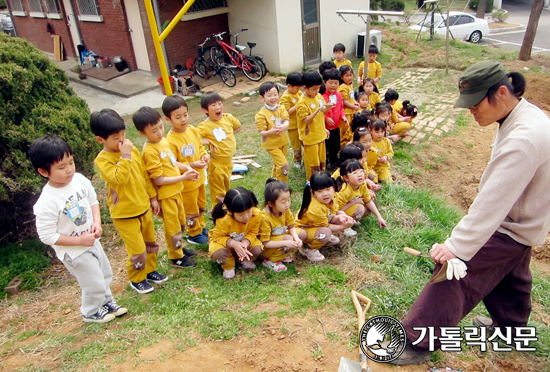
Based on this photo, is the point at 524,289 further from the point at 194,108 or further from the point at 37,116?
the point at 194,108

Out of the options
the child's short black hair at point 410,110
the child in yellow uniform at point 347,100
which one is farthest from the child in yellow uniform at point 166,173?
the child's short black hair at point 410,110

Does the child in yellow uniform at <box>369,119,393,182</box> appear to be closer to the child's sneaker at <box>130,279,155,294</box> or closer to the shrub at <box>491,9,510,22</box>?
the child's sneaker at <box>130,279,155,294</box>

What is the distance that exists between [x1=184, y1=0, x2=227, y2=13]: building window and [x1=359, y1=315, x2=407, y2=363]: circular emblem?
10.5 meters

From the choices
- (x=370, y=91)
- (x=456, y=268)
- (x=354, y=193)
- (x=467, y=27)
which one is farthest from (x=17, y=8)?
(x=456, y=268)

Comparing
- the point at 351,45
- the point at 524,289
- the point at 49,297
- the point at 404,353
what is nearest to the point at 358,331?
the point at 404,353

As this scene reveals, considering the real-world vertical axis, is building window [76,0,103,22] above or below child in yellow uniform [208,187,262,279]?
above

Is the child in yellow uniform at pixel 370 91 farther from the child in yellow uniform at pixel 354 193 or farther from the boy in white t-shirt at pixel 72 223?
the boy in white t-shirt at pixel 72 223

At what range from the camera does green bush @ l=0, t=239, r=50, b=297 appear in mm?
3914

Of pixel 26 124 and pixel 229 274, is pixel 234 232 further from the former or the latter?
pixel 26 124

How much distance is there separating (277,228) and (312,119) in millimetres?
A: 1853

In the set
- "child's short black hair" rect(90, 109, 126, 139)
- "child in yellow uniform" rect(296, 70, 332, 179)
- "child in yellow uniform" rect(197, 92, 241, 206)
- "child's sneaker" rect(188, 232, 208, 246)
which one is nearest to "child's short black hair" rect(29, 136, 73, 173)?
"child's short black hair" rect(90, 109, 126, 139)

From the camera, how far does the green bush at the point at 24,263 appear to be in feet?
12.8

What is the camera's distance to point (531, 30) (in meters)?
11.6

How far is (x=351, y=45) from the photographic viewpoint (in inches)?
526
